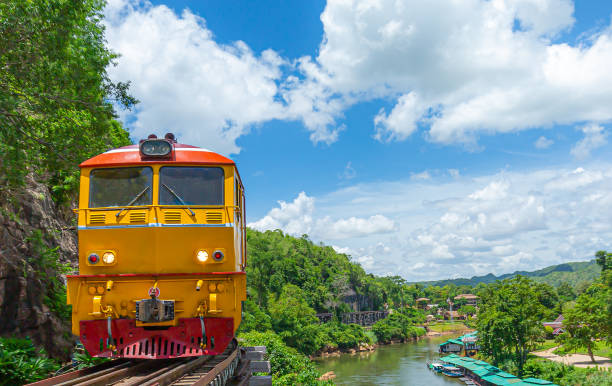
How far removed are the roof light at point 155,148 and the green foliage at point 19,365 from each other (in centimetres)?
496

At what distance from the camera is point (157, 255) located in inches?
305

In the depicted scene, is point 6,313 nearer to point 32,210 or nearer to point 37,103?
point 32,210

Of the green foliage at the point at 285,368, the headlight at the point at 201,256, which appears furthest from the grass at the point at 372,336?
the headlight at the point at 201,256

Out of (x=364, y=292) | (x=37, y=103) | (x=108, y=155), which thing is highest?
(x=37, y=103)

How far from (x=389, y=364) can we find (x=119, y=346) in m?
55.9

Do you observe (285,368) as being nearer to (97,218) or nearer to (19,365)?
(19,365)

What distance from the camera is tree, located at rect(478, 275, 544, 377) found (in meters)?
47.4

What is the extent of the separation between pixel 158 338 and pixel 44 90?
275 inches

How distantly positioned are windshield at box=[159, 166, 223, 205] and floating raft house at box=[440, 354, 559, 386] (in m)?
37.8

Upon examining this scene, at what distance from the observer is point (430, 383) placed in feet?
147

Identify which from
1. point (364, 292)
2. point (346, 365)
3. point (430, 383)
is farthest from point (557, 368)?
point (364, 292)

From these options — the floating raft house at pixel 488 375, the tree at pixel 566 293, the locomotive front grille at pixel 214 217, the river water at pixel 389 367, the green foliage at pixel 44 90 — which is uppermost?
the green foliage at pixel 44 90

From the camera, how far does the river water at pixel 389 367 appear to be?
46.3 meters

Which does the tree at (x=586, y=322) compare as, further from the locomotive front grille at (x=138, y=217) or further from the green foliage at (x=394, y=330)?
the locomotive front grille at (x=138, y=217)
